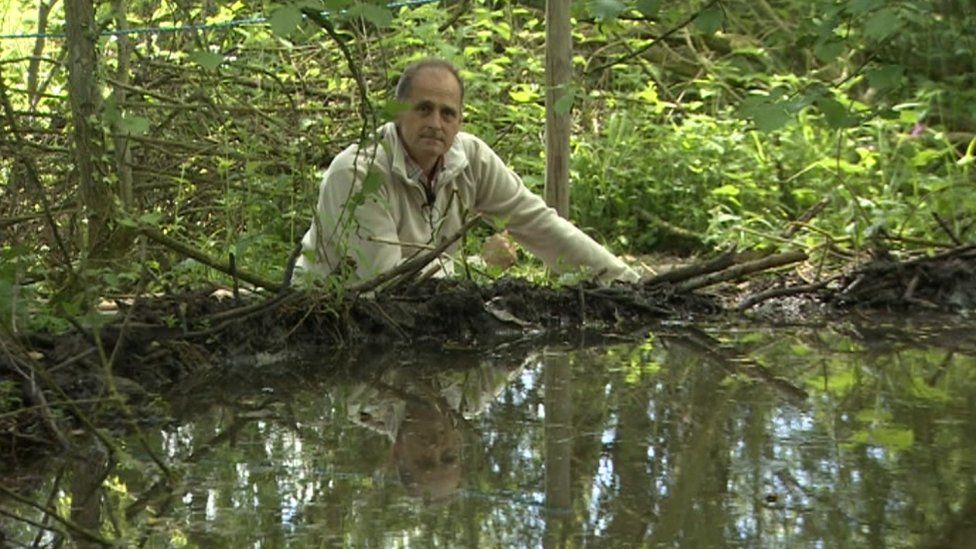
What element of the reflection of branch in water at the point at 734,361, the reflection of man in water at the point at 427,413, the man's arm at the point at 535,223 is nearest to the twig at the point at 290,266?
the reflection of man in water at the point at 427,413

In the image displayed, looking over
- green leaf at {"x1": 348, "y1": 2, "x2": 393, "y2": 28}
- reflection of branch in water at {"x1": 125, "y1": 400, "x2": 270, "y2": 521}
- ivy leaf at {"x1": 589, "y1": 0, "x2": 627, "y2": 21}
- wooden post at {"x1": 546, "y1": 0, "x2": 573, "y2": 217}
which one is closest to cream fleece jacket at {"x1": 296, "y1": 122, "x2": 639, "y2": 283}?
wooden post at {"x1": 546, "y1": 0, "x2": 573, "y2": 217}

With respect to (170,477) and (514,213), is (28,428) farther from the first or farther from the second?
(514,213)

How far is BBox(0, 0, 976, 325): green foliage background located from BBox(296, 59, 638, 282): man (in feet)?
0.59

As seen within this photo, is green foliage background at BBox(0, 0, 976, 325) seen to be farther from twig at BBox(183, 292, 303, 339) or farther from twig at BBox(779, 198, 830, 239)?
twig at BBox(183, 292, 303, 339)

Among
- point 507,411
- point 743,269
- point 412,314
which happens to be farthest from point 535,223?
point 507,411

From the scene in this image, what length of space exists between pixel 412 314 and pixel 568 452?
1.81m

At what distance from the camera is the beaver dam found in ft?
10.5

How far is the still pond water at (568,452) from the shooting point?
3.13 m

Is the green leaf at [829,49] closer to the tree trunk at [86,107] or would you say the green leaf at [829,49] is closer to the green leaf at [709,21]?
the green leaf at [709,21]

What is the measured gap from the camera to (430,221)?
19.5 feet

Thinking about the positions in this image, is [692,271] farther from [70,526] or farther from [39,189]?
[70,526]

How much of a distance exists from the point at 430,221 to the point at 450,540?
2979 mm

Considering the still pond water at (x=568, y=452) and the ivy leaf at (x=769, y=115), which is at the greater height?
the ivy leaf at (x=769, y=115)

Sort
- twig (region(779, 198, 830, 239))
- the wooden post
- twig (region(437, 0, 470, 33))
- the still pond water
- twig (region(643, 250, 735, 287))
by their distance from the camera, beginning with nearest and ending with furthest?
the still pond water < twig (region(643, 250, 735, 287)) < the wooden post < twig (region(779, 198, 830, 239)) < twig (region(437, 0, 470, 33))
